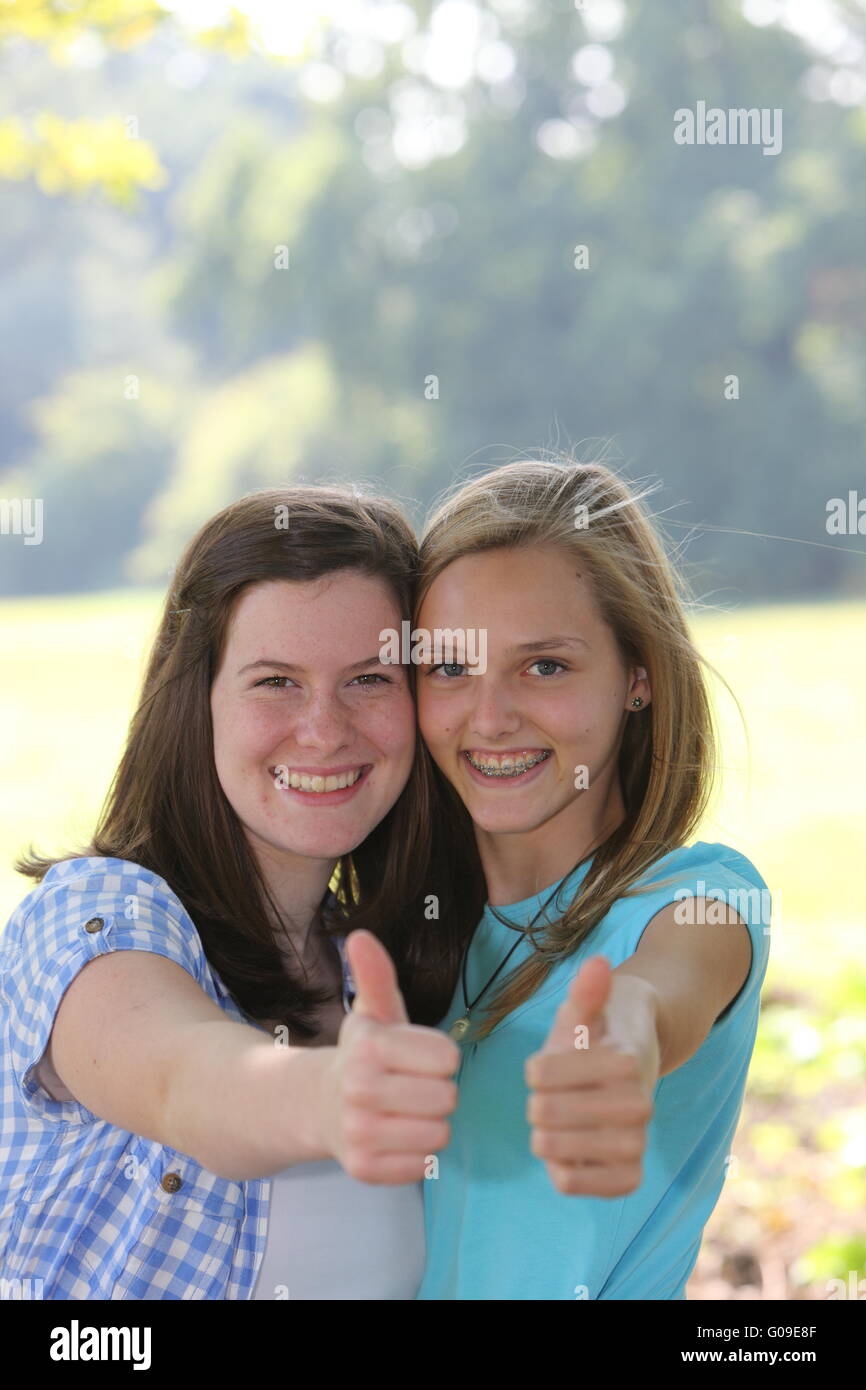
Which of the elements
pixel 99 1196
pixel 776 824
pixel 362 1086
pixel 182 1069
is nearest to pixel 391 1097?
pixel 362 1086

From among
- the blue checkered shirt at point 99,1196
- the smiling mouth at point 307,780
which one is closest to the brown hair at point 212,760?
the smiling mouth at point 307,780

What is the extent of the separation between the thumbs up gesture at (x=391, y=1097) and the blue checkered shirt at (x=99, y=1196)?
535 mm

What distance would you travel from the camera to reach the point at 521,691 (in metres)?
1.89

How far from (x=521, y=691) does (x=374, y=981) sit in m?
0.80

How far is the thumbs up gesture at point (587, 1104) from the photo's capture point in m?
1.10

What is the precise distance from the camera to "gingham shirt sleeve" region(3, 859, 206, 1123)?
152 centimetres

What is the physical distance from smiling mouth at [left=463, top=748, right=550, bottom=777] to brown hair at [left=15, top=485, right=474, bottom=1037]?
0.19 meters

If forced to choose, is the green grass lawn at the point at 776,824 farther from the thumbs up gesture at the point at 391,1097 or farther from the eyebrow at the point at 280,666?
the thumbs up gesture at the point at 391,1097

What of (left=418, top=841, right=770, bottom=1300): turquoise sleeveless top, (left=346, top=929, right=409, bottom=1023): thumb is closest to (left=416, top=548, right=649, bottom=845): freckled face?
(left=418, top=841, right=770, bottom=1300): turquoise sleeveless top

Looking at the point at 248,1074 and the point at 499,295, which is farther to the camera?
the point at 499,295

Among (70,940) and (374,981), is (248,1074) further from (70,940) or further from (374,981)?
(70,940)

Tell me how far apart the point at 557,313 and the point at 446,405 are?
64.5 inches

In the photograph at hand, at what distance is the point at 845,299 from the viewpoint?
49.7 feet

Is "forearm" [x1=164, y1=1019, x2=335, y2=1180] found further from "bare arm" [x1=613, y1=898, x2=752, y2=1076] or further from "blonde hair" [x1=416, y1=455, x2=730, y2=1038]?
"blonde hair" [x1=416, y1=455, x2=730, y2=1038]
